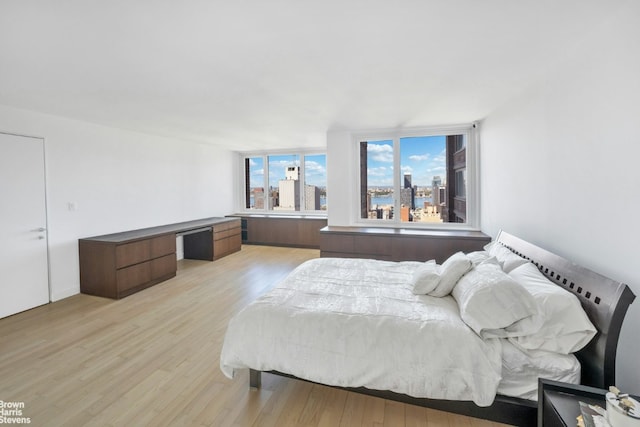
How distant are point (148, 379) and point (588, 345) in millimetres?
3004

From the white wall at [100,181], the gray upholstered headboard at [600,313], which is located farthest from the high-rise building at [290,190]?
the gray upholstered headboard at [600,313]

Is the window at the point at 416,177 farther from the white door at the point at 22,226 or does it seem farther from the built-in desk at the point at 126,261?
the white door at the point at 22,226

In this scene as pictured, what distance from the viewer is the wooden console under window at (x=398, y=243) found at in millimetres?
4121

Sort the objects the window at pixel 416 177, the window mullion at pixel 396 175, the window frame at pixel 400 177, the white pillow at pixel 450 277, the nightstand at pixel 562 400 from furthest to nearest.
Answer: the window mullion at pixel 396 175, the window at pixel 416 177, the window frame at pixel 400 177, the white pillow at pixel 450 277, the nightstand at pixel 562 400

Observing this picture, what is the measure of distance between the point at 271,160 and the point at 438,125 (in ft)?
14.8

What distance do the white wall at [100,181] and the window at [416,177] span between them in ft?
12.4

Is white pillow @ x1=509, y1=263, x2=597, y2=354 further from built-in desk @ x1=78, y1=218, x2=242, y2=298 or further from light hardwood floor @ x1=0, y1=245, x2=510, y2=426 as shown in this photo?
built-in desk @ x1=78, y1=218, x2=242, y2=298

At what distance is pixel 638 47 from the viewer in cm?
154

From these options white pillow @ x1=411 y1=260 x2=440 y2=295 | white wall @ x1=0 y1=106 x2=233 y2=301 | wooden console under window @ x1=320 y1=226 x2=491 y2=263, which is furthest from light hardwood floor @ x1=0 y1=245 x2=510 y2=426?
wooden console under window @ x1=320 y1=226 x2=491 y2=263

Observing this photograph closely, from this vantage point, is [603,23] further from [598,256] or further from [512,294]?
[512,294]

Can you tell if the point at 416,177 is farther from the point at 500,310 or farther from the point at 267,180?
the point at 267,180

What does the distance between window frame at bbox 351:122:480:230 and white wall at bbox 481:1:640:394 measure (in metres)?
1.70

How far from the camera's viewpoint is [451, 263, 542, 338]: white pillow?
65.5 inches

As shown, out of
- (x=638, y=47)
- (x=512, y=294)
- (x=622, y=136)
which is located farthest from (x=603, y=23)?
(x=512, y=294)
